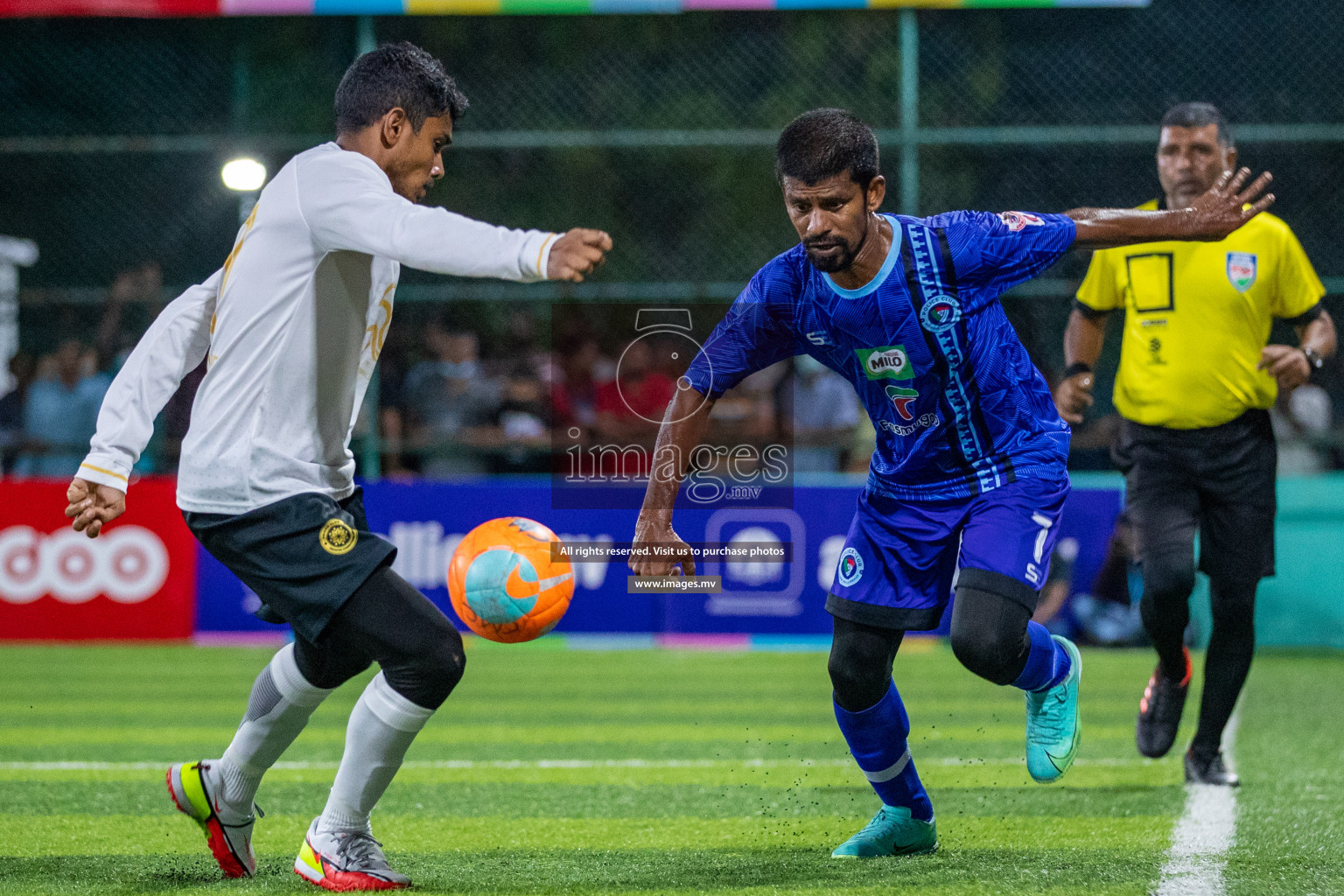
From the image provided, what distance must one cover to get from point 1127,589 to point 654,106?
7754mm

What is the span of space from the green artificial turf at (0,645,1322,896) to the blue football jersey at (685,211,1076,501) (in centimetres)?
119

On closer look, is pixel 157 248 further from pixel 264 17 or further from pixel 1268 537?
pixel 1268 537

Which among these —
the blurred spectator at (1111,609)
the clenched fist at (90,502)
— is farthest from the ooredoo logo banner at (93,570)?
the clenched fist at (90,502)

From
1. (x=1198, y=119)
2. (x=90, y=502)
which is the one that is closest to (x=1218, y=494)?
(x=1198, y=119)

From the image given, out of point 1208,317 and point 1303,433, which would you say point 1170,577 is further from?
point 1303,433

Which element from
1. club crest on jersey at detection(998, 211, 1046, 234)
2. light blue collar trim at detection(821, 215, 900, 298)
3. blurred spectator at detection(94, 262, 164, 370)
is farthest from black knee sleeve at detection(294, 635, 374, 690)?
blurred spectator at detection(94, 262, 164, 370)

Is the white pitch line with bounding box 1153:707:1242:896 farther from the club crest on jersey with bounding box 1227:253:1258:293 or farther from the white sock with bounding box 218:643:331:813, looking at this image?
the white sock with bounding box 218:643:331:813

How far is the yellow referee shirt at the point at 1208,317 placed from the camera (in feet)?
20.3

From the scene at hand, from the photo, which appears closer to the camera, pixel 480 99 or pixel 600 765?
pixel 600 765

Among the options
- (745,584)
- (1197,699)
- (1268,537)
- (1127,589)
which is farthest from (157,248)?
(1268,537)

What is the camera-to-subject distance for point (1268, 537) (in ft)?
20.2

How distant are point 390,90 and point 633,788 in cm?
310

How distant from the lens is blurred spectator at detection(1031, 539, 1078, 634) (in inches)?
448

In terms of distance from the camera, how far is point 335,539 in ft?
13.4
